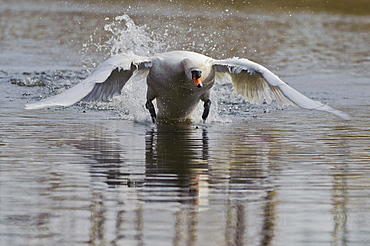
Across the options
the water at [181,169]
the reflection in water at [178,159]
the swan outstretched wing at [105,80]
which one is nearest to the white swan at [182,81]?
the swan outstretched wing at [105,80]

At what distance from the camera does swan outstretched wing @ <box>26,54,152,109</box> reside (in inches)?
350

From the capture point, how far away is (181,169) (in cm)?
762

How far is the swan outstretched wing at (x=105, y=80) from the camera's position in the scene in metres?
8.88

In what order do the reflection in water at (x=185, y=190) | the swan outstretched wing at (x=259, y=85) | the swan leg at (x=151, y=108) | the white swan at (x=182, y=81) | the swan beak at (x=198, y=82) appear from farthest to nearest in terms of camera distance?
the swan leg at (x=151, y=108), the swan beak at (x=198, y=82), the white swan at (x=182, y=81), the swan outstretched wing at (x=259, y=85), the reflection in water at (x=185, y=190)

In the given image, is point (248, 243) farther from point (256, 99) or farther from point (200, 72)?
point (256, 99)

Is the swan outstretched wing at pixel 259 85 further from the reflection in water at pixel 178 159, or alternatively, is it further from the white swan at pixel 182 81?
the reflection in water at pixel 178 159

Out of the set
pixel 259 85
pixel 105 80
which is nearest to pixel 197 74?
pixel 105 80

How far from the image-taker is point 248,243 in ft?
17.0

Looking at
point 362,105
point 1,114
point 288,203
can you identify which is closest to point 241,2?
point 362,105

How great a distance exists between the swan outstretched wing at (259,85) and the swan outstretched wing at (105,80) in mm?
1145

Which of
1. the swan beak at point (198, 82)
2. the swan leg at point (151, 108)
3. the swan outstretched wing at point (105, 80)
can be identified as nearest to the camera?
the swan outstretched wing at point (105, 80)

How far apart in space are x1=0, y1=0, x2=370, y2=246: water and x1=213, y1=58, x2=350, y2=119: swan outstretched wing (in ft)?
1.40

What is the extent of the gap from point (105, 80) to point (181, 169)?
2407mm

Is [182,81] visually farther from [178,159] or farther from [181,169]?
[181,169]
